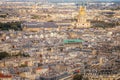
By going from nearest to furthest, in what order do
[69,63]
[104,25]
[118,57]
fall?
[69,63] < [118,57] < [104,25]

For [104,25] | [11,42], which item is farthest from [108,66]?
[104,25]

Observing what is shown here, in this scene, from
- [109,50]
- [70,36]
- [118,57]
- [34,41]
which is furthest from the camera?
[70,36]

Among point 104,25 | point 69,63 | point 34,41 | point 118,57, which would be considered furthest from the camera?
point 104,25

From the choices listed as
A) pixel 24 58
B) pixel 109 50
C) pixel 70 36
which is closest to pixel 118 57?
pixel 109 50

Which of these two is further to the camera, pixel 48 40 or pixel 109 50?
pixel 48 40

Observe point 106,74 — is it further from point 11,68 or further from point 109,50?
point 109,50

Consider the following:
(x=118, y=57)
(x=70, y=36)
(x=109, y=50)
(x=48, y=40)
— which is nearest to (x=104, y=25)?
(x=70, y=36)

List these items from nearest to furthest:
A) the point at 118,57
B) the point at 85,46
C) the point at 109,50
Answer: the point at 118,57 < the point at 109,50 < the point at 85,46

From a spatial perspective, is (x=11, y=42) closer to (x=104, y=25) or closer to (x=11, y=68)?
(x=11, y=68)

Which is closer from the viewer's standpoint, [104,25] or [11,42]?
[11,42]
